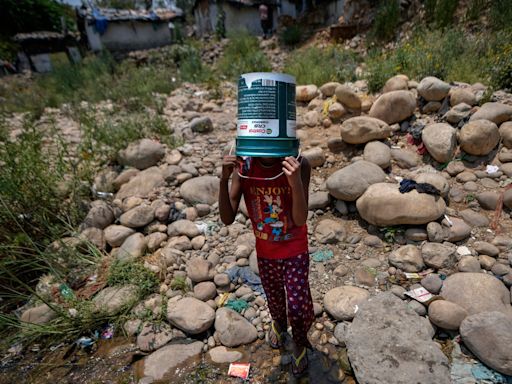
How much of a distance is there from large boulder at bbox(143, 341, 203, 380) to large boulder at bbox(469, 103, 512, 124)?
400cm

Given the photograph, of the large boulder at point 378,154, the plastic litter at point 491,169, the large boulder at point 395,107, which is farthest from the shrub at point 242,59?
the plastic litter at point 491,169

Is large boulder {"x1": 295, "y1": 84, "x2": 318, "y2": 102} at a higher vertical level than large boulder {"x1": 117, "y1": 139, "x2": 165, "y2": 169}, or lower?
higher

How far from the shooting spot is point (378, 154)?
3.46 m

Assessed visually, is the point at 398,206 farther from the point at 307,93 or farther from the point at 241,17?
the point at 241,17

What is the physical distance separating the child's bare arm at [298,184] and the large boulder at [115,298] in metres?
1.87

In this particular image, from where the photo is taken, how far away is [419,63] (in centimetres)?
482

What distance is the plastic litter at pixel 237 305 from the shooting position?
2.42 metres

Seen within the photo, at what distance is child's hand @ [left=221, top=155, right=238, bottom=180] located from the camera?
56.8 inches

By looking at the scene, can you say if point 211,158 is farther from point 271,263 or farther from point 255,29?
point 255,29

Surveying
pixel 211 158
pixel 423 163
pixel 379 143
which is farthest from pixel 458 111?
pixel 211 158

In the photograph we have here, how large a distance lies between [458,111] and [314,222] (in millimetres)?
2434

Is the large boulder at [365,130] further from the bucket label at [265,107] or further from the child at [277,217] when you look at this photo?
the bucket label at [265,107]

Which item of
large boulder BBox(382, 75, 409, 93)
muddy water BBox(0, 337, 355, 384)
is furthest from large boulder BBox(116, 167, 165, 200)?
large boulder BBox(382, 75, 409, 93)

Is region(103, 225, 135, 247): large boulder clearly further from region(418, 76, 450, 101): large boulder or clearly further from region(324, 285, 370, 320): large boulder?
region(418, 76, 450, 101): large boulder
